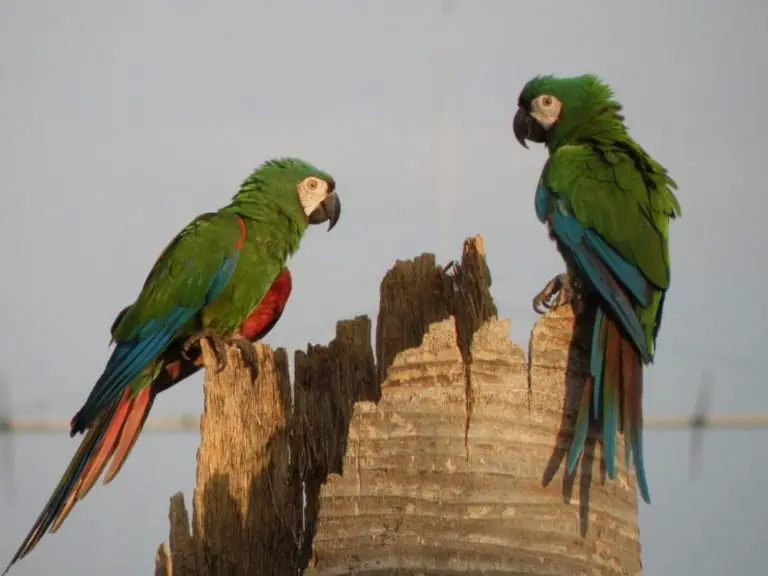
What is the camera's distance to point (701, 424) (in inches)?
375

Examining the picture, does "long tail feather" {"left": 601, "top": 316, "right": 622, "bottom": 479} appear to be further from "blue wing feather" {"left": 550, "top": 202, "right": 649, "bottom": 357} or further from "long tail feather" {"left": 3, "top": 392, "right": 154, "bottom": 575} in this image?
"long tail feather" {"left": 3, "top": 392, "right": 154, "bottom": 575}

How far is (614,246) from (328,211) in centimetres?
224

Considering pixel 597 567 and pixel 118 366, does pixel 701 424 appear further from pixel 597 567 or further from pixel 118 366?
pixel 597 567

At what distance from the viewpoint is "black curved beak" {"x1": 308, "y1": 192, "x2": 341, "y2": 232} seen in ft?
20.6

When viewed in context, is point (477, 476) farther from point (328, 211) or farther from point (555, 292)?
point (328, 211)

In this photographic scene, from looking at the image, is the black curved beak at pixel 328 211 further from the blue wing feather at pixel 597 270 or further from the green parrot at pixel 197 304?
the blue wing feather at pixel 597 270

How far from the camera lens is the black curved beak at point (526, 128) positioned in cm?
580

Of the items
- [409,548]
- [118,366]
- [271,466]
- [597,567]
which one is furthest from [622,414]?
[118,366]

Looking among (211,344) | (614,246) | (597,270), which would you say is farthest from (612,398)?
(211,344)

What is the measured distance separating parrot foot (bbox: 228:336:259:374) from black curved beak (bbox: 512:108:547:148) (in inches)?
70.7

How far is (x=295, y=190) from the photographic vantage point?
6121 millimetres

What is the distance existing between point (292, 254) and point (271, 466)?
2138 millimetres

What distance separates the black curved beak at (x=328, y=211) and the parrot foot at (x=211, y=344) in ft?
3.10

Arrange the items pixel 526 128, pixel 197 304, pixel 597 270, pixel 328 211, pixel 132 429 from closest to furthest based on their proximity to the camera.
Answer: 1. pixel 597 270
2. pixel 132 429
3. pixel 197 304
4. pixel 526 128
5. pixel 328 211
